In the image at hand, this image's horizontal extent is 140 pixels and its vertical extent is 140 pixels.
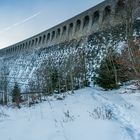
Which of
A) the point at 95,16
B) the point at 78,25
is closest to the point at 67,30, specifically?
the point at 78,25

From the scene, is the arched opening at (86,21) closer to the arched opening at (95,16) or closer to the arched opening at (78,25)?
the arched opening at (78,25)

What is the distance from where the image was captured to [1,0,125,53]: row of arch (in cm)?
5279

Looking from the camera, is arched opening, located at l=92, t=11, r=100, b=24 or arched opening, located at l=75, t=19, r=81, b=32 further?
arched opening, located at l=75, t=19, r=81, b=32

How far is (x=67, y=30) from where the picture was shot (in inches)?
2484

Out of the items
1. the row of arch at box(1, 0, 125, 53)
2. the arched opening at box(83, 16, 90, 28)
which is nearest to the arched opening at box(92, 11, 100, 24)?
the row of arch at box(1, 0, 125, 53)

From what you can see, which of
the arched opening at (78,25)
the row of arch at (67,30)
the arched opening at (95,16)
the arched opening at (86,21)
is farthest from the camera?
the arched opening at (78,25)

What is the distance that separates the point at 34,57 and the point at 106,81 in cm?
4962

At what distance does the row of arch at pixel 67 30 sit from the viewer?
2078 inches

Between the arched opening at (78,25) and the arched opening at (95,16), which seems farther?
the arched opening at (78,25)

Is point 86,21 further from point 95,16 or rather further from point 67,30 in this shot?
point 67,30

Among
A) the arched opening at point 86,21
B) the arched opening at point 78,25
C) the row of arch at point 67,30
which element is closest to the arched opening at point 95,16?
the row of arch at point 67,30

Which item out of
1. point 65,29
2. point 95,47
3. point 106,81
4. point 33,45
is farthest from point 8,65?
point 106,81

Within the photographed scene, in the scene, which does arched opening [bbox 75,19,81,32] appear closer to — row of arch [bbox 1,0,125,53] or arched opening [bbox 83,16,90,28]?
row of arch [bbox 1,0,125,53]

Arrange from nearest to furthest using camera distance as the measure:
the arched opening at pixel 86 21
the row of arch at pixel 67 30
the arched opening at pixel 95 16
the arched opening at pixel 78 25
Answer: the row of arch at pixel 67 30 < the arched opening at pixel 95 16 < the arched opening at pixel 86 21 < the arched opening at pixel 78 25
